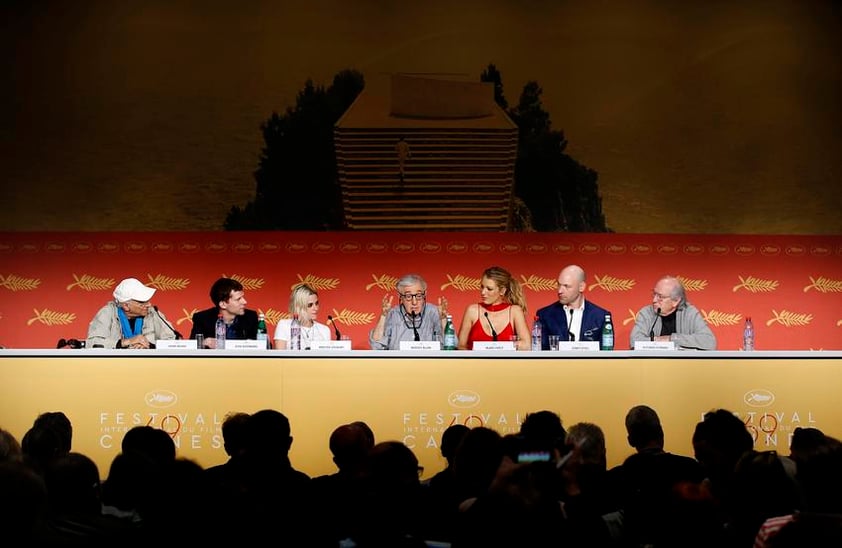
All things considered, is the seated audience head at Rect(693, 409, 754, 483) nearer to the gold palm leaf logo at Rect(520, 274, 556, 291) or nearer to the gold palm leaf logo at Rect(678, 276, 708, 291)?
the gold palm leaf logo at Rect(520, 274, 556, 291)

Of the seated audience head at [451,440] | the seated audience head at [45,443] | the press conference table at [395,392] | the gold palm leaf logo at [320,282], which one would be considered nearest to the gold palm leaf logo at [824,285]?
the press conference table at [395,392]

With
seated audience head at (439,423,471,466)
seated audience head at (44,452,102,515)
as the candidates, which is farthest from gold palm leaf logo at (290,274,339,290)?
seated audience head at (44,452,102,515)

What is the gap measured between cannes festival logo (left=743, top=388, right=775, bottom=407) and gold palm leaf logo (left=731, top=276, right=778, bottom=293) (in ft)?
8.78

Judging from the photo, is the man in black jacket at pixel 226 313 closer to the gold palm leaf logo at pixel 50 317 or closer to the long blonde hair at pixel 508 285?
the long blonde hair at pixel 508 285

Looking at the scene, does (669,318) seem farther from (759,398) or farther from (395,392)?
(395,392)

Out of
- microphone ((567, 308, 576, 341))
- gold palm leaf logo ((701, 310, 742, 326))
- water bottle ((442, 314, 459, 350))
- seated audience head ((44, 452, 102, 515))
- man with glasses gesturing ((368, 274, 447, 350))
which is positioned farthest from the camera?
gold palm leaf logo ((701, 310, 742, 326))

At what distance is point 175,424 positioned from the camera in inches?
212

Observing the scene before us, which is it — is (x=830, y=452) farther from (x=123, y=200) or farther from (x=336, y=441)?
(x=123, y=200)

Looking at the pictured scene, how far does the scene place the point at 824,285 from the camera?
318 inches

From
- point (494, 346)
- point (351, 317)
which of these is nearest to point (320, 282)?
point (351, 317)

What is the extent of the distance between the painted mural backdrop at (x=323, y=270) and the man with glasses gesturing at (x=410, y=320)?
134cm

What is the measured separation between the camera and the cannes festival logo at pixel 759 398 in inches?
216

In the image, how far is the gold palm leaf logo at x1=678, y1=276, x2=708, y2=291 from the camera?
8.02 metres

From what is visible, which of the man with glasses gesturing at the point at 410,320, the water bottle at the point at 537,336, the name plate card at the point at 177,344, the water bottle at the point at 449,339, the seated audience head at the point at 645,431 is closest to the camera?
the seated audience head at the point at 645,431
